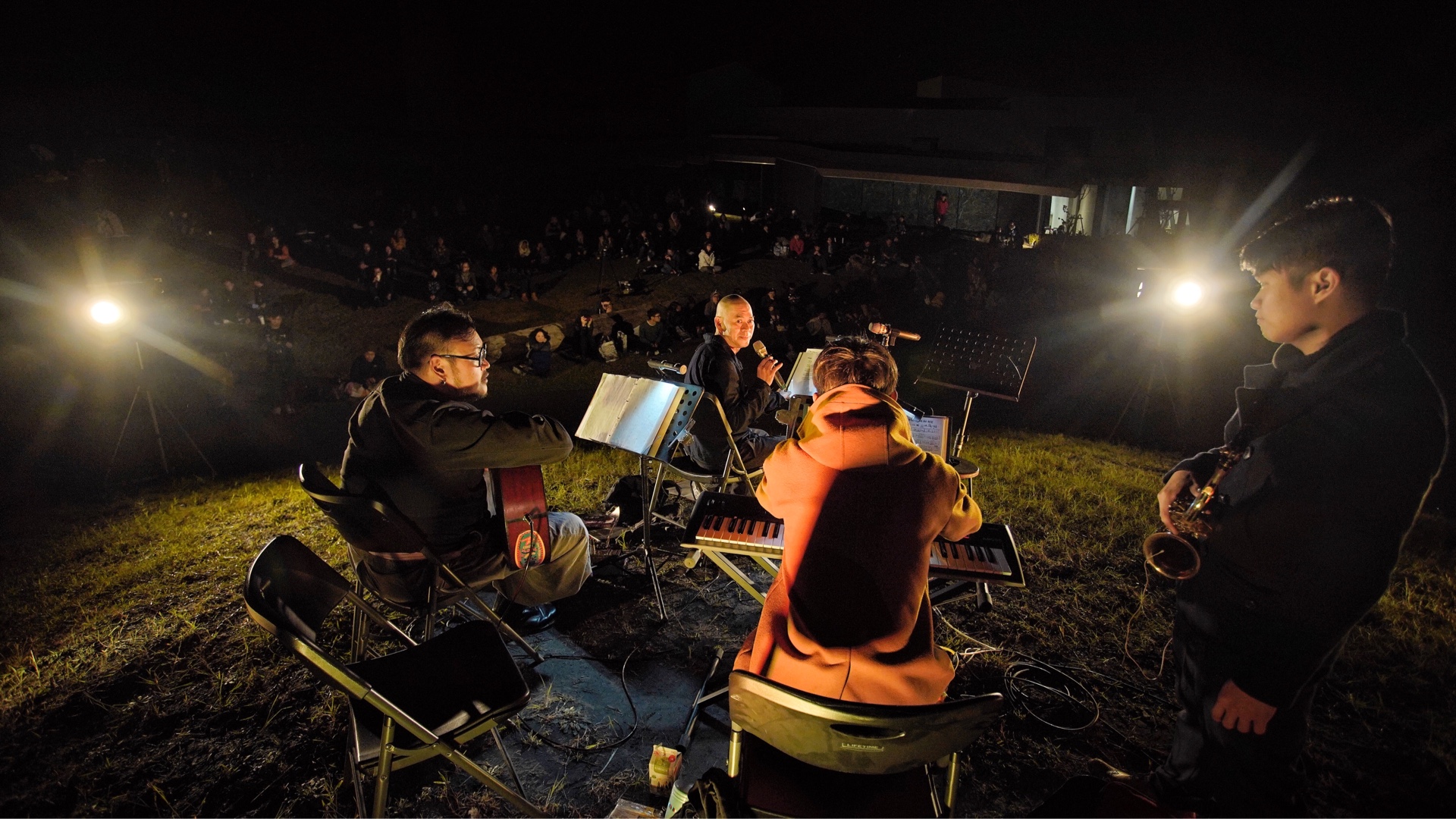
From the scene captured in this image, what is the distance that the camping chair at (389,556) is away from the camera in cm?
277

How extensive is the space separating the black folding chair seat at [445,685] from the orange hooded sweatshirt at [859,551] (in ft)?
3.62

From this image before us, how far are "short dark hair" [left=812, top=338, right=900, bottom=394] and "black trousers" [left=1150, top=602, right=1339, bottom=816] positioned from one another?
1.46 metres

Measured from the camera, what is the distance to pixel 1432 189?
796cm

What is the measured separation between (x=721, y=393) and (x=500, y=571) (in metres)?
2.01

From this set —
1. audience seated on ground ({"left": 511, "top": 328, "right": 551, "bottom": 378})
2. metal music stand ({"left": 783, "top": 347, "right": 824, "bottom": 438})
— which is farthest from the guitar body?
audience seated on ground ({"left": 511, "top": 328, "right": 551, "bottom": 378})

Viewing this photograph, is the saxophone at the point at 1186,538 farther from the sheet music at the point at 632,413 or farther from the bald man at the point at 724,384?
the bald man at the point at 724,384

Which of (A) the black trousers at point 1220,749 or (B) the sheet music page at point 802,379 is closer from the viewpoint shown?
(A) the black trousers at point 1220,749

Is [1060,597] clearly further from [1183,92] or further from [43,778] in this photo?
[1183,92]

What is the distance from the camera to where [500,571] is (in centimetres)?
340

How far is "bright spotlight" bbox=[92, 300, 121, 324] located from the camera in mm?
6105

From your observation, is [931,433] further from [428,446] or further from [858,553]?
[428,446]

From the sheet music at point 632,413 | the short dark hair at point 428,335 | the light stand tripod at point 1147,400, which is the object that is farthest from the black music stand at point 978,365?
the light stand tripod at point 1147,400

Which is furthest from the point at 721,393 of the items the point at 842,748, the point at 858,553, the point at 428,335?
the point at 842,748

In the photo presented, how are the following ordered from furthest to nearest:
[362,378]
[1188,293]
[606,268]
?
[606,268], [362,378], [1188,293]
